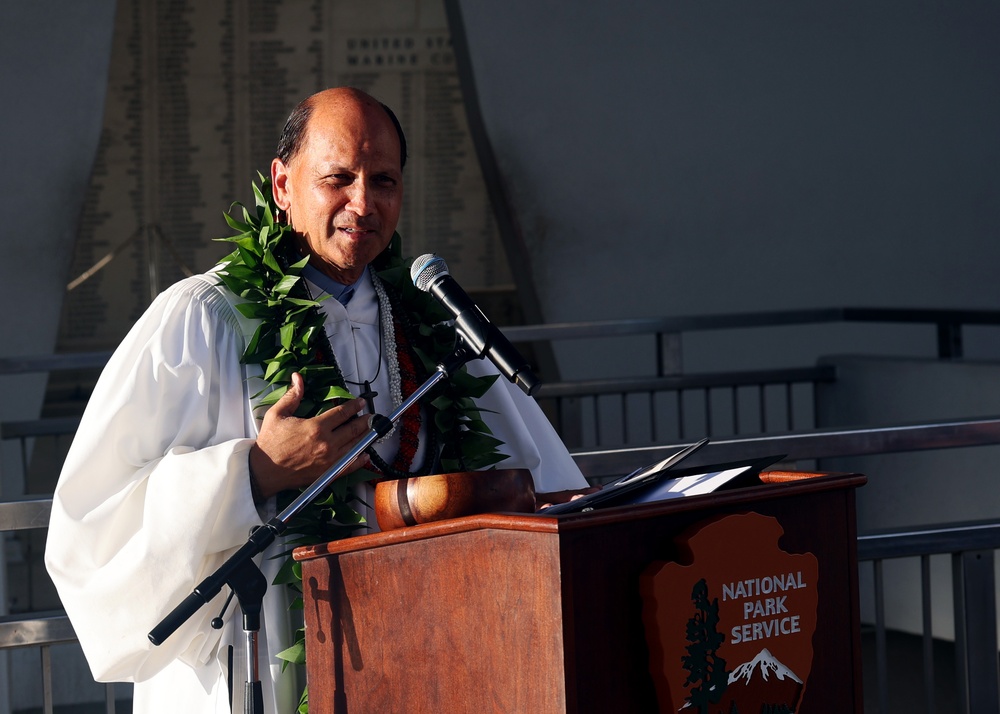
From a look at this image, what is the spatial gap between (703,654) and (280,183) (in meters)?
1.09

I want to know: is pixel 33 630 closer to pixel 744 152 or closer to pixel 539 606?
pixel 539 606

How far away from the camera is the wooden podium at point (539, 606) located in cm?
116

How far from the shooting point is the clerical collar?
1.96 meters

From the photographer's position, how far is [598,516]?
3.81ft

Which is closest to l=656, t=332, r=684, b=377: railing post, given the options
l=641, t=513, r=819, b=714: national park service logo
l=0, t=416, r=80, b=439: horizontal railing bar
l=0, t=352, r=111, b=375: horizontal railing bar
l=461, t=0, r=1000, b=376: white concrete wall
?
l=461, t=0, r=1000, b=376: white concrete wall

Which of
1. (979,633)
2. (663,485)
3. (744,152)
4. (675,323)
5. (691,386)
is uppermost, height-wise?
(744,152)

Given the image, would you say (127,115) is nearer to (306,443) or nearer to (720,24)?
(720,24)

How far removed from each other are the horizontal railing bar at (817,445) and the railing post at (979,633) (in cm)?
22

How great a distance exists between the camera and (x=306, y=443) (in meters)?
1.60

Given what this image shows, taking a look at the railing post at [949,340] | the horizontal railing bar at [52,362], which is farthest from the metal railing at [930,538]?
the horizontal railing bar at [52,362]

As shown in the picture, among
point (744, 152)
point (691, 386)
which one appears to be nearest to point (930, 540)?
point (691, 386)

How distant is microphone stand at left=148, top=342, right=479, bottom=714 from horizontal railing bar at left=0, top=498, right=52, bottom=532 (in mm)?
476

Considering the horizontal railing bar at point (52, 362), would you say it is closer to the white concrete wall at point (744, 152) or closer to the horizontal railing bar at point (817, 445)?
the white concrete wall at point (744, 152)

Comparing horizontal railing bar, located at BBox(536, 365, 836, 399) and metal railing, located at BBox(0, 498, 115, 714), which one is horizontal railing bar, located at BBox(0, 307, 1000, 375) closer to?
horizontal railing bar, located at BBox(536, 365, 836, 399)
